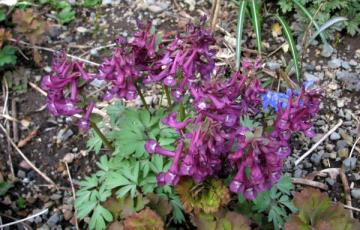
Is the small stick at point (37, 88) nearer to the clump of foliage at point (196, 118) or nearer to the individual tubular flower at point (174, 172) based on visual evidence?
the clump of foliage at point (196, 118)

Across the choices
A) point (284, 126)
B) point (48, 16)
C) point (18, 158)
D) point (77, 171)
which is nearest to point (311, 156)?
point (284, 126)

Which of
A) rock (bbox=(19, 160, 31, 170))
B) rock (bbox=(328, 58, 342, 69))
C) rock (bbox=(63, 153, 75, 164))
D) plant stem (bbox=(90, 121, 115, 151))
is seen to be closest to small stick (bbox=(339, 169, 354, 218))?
rock (bbox=(328, 58, 342, 69))

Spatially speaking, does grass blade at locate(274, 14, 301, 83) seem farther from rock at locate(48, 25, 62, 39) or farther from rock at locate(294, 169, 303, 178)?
rock at locate(48, 25, 62, 39)

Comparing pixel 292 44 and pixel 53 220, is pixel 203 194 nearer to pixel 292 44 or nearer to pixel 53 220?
pixel 53 220

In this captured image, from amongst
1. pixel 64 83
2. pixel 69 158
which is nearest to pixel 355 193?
pixel 69 158

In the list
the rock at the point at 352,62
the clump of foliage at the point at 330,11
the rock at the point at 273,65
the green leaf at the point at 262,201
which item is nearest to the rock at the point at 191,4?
the clump of foliage at the point at 330,11

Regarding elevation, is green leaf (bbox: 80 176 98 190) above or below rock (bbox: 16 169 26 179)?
above

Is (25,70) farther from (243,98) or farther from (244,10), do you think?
(243,98)
